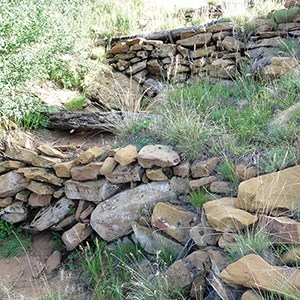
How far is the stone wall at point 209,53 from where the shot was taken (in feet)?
15.9

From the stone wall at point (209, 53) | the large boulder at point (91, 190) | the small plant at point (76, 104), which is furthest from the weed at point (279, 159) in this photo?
the small plant at point (76, 104)

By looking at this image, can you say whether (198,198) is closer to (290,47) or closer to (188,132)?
(188,132)

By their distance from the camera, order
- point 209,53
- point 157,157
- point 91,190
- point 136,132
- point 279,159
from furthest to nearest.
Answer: point 209,53 < point 136,132 < point 91,190 < point 157,157 < point 279,159

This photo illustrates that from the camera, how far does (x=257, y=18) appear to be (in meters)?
5.59

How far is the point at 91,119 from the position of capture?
433 cm

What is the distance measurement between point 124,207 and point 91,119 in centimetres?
135

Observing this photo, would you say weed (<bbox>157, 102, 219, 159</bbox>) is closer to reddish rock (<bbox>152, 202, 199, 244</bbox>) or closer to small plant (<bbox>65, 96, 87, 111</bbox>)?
reddish rock (<bbox>152, 202, 199, 244</bbox>)

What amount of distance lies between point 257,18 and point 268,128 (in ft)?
10.00

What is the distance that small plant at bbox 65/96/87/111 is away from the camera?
16.2 feet

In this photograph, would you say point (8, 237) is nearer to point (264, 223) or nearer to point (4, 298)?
point (4, 298)

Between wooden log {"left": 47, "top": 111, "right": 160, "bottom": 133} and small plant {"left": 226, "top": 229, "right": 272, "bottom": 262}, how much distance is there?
1936 millimetres

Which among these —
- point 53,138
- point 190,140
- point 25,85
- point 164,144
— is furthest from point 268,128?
point 25,85

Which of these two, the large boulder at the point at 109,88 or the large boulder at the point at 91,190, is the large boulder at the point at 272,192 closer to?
the large boulder at the point at 91,190

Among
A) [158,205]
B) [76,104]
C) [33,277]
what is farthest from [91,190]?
[76,104]
